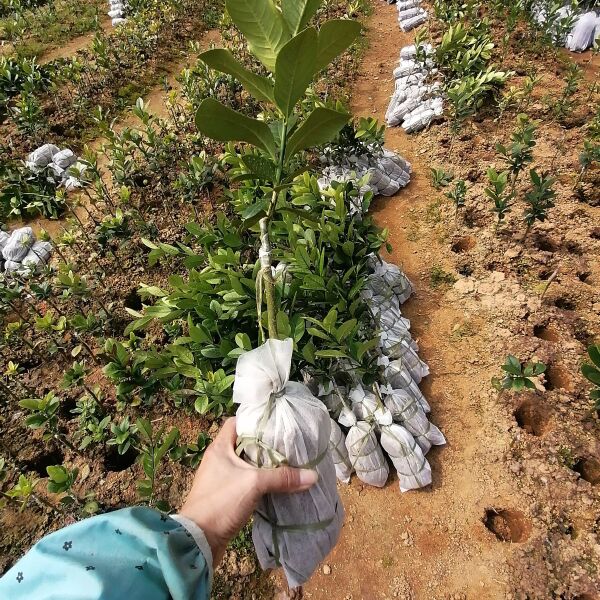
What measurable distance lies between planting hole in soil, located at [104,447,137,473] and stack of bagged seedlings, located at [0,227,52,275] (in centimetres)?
186

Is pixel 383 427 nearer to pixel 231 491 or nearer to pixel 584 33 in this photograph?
pixel 231 491

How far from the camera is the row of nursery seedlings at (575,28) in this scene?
4973mm

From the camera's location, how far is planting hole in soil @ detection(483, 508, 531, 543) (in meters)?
2.21

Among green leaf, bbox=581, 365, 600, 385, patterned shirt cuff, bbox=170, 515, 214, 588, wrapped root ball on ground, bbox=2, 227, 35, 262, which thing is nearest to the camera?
patterned shirt cuff, bbox=170, 515, 214, 588

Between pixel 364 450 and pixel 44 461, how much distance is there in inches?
78.8

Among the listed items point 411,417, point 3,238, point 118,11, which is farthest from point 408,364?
point 118,11

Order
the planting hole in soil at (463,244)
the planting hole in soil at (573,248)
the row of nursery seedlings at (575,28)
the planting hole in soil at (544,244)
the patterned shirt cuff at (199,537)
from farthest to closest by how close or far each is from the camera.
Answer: the row of nursery seedlings at (575,28) < the planting hole in soil at (463,244) < the planting hole in soil at (544,244) < the planting hole in soil at (573,248) < the patterned shirt cuff at (199,537)

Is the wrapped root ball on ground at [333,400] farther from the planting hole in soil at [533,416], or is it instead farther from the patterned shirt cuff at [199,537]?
the patterned shirt cuff at [199,537]

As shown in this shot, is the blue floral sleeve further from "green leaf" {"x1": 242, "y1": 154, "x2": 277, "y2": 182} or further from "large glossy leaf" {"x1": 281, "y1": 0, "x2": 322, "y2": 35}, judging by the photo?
"large glossy leaf" {"x1": 281, "y1": 0, "x2": 322, "y2": 35}

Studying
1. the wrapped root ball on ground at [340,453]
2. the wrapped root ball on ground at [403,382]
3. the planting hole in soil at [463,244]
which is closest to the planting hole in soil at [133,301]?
the wrapped root ball on ground at [340,453]

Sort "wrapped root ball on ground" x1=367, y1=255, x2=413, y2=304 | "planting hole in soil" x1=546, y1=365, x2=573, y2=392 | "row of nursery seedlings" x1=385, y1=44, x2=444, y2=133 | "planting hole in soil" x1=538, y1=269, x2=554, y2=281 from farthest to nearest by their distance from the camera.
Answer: "row of nursery seedlings" x1=385, y1=44, x2=444, y2=133 → "planting hole in soil" x1=538, y1=269, x2=554, y2=281 → "wrapped root ball on ground" x1=367, y1=255, x2=413, y2=304 → "planting hole in soil" x1=546, y1=365, x2=573, y2=392

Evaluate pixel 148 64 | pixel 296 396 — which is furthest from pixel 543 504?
pixel 148 64

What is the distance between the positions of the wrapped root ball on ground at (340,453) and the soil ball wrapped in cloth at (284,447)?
1087mm

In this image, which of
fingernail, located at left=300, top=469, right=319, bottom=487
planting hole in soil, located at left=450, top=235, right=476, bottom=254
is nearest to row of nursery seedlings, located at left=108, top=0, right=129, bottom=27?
planting hole in soil, located at left=450, top=235, right=476, bottom=254
